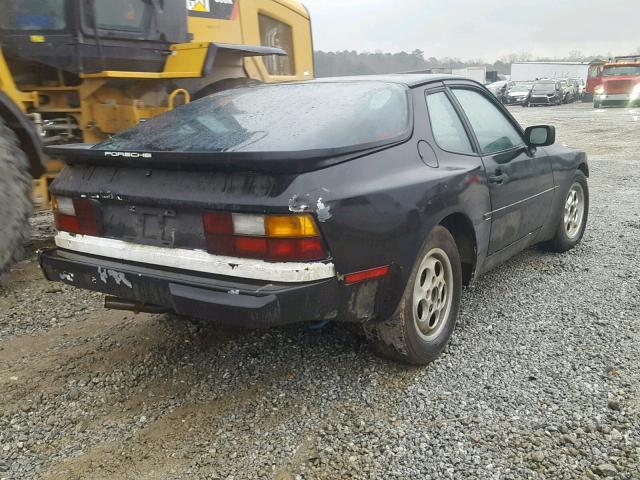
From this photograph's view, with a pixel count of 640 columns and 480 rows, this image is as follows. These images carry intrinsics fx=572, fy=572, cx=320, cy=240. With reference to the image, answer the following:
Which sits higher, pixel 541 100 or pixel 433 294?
pixel 433 294

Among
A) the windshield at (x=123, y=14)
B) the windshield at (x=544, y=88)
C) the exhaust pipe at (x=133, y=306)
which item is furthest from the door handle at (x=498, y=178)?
the windshield at (x=544, y=88)

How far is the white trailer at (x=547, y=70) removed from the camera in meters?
49.2

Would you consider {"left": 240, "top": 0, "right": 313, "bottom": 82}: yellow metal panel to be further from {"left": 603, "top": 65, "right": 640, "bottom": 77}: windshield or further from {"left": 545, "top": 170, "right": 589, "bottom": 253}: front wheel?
{"left": 603, "top": 65, "right": 640, "bottom": 77}: windshield

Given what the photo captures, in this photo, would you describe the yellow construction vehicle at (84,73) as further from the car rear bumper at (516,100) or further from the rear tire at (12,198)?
the car rear bumper at (516,100)

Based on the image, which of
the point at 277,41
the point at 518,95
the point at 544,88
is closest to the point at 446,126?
the point at 277,41

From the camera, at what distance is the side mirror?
13.5 ft

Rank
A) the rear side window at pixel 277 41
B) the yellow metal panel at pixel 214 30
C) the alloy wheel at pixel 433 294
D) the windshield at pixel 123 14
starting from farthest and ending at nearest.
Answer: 1. the rear side window at pixel 277 41
2. the yellow metal panel at pixel 214 30
3. the windshield at pixel 123 14
4. the alloy wheel at pixel 433 294

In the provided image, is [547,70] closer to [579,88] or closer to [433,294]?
[579,88]

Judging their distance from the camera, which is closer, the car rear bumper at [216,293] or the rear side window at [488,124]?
the car rear bumper at [216,293]

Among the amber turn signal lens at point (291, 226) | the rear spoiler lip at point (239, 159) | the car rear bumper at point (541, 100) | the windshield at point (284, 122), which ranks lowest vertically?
the car rear bumper at point (541, 100)

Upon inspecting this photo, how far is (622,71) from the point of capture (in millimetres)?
27516

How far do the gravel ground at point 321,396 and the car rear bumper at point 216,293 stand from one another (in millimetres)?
529

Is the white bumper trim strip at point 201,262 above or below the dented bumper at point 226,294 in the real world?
above

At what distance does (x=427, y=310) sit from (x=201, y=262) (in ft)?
4.21
